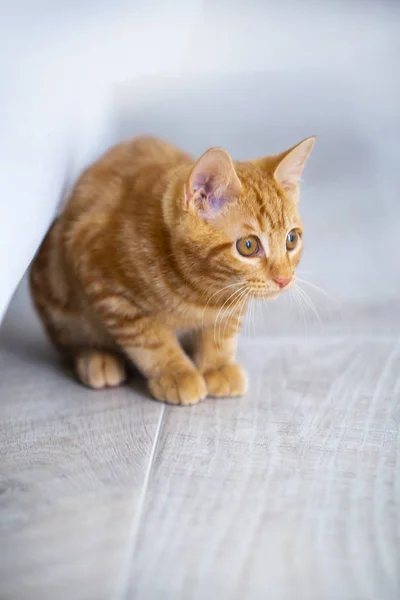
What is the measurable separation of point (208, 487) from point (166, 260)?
1.28 feet

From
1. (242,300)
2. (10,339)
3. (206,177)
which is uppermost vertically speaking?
(206,177)

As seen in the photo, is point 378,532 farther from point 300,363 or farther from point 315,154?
point 315,154

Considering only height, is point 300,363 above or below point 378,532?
below

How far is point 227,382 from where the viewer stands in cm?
128

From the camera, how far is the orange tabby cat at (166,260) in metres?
1.15

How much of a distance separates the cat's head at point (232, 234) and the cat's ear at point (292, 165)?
2 cm

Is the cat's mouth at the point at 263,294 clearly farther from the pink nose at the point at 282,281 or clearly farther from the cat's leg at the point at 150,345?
the cat's leg at the point at 150,345

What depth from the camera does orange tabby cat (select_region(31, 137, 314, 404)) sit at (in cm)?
115

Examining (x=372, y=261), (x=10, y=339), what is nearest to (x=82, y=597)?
(x=10, y=339)

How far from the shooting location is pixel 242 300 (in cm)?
121

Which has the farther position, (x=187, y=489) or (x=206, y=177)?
(x=206, y=177)

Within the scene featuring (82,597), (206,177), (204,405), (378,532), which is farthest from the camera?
(204,405)

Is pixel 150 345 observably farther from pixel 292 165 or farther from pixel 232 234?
pixel 292 165

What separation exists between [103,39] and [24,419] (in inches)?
26.9
